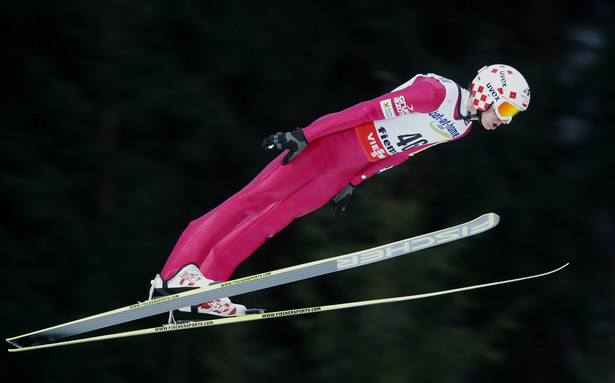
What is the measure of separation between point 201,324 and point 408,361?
17.4 feet

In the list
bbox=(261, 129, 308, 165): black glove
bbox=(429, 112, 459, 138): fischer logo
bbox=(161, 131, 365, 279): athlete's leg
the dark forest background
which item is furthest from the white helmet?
the dark forest background

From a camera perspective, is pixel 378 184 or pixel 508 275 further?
pixel 508 275

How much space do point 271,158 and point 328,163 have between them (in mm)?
6107

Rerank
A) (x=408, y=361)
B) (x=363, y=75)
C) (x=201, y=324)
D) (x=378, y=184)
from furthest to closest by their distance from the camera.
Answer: (x=363, y=75) < (x=378, y=184) < (x=408, y=361) < (x=201, y=324)

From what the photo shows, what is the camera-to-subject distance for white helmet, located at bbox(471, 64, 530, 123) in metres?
4.41

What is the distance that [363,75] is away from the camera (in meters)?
11.5

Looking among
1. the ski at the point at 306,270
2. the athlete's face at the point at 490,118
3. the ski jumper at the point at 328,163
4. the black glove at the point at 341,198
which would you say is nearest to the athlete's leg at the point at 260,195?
the ski jumper at the point at 328,163

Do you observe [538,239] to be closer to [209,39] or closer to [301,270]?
[209,39]

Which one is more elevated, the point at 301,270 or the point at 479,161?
the point at 479,161

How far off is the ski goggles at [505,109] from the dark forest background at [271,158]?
545 cm

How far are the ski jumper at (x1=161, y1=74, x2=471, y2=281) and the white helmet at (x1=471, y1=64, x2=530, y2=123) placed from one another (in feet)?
0.31

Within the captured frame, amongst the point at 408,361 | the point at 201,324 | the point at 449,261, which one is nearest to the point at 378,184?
the point at 449,261

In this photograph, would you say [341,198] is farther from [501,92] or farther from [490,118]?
[501,92]

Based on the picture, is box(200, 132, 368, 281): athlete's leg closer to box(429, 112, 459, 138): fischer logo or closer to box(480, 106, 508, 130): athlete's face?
box(429, 112, 459, 138): fischer logo
